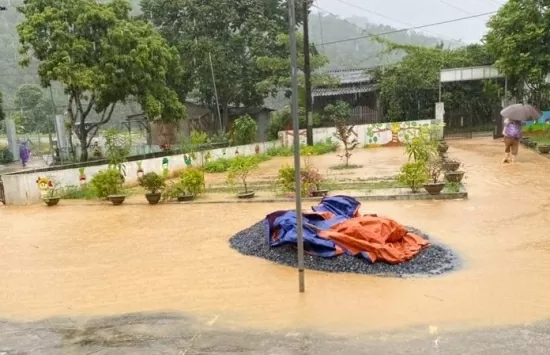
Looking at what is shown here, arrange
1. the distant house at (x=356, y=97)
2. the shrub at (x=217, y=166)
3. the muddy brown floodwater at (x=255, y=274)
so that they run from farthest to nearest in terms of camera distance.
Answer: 1. the distant house at (x=356, y=97)
2. the shrub at (x=217, y=166)
3. the muddy brown floodwater at (x=255, y=274)

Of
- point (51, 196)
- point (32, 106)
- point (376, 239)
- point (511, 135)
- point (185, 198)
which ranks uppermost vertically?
point (32, 106)

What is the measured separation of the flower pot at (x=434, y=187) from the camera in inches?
427

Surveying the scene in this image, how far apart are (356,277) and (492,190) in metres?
6.80

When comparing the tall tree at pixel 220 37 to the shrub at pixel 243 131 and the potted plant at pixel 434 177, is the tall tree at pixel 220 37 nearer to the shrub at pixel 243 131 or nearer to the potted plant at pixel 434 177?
the shrub at pixel 243 131

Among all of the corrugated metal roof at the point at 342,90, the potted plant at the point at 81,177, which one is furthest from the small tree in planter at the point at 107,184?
the corrugated metal roof at the point at 342,90

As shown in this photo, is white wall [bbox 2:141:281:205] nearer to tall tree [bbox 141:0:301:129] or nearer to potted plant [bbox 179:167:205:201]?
potted plant [bbox 179:167:205:201]

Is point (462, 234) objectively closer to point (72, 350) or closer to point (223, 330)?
point (223, 330)

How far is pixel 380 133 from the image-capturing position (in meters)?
26.8

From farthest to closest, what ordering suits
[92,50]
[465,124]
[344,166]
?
[465,124], [92,50], [344,166]

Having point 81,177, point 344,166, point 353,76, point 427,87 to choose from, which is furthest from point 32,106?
point 344,166

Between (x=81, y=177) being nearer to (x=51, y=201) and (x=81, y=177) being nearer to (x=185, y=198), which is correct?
(x=51, y=201)

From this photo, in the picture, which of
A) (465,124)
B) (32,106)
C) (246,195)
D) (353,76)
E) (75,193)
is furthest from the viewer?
(32,106)

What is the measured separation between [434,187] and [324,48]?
42843 millimetres

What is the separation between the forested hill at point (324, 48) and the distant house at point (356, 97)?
3009mm
